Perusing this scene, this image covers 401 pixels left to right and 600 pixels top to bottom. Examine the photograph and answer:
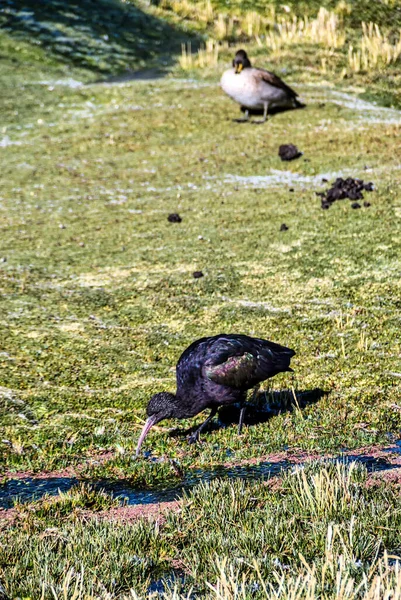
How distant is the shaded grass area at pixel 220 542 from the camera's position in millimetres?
7609

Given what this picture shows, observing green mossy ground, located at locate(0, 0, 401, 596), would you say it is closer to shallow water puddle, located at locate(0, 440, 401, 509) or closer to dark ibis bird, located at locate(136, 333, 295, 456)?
shallow water puddle, located at locate(0, 440, 401, 509)

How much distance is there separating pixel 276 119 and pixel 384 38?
10330 mm

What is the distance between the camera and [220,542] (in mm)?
8305

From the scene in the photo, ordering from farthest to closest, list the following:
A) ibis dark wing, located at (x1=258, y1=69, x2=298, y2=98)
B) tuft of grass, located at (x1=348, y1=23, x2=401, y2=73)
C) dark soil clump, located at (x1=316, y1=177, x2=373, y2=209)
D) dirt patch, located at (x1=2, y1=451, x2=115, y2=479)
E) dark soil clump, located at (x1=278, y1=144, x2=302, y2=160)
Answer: tuft of grass, located at (x1=348, y1=23, x2=401, y2=73) < ibis dark wing, located at (x1=258, y1=69, x2=298, y2=98) < dark soil clump, located at (x1=278, y1=144, x2=302, y2=160) < dark soil clump, located at (x1=316, y1=177, x2=373, y2=209) < dirt patch, located at (x1=2, y1=451, x2=115, y2=479)

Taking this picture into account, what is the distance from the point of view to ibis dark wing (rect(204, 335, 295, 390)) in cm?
1149

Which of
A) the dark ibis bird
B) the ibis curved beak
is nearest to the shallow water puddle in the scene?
the ibis curved beak

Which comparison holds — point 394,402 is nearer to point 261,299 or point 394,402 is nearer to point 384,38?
point 261,299

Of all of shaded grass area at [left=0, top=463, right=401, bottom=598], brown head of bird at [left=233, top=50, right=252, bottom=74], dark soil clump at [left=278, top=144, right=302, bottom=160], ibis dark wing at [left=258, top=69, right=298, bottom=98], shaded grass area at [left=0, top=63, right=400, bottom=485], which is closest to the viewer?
shaded grass area at [left=0, top=463, right=401, bottom=598]

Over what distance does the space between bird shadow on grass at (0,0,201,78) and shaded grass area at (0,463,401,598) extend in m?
32.6

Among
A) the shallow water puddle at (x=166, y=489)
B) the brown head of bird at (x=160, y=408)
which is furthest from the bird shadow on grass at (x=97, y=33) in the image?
the shallow water puddle at (x=166, y=489)

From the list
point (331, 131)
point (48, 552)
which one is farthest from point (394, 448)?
point (331, 131)

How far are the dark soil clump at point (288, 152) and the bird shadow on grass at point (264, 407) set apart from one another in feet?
48.9

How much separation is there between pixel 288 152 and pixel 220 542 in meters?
20.3

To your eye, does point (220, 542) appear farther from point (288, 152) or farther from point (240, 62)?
point (240, 62)
